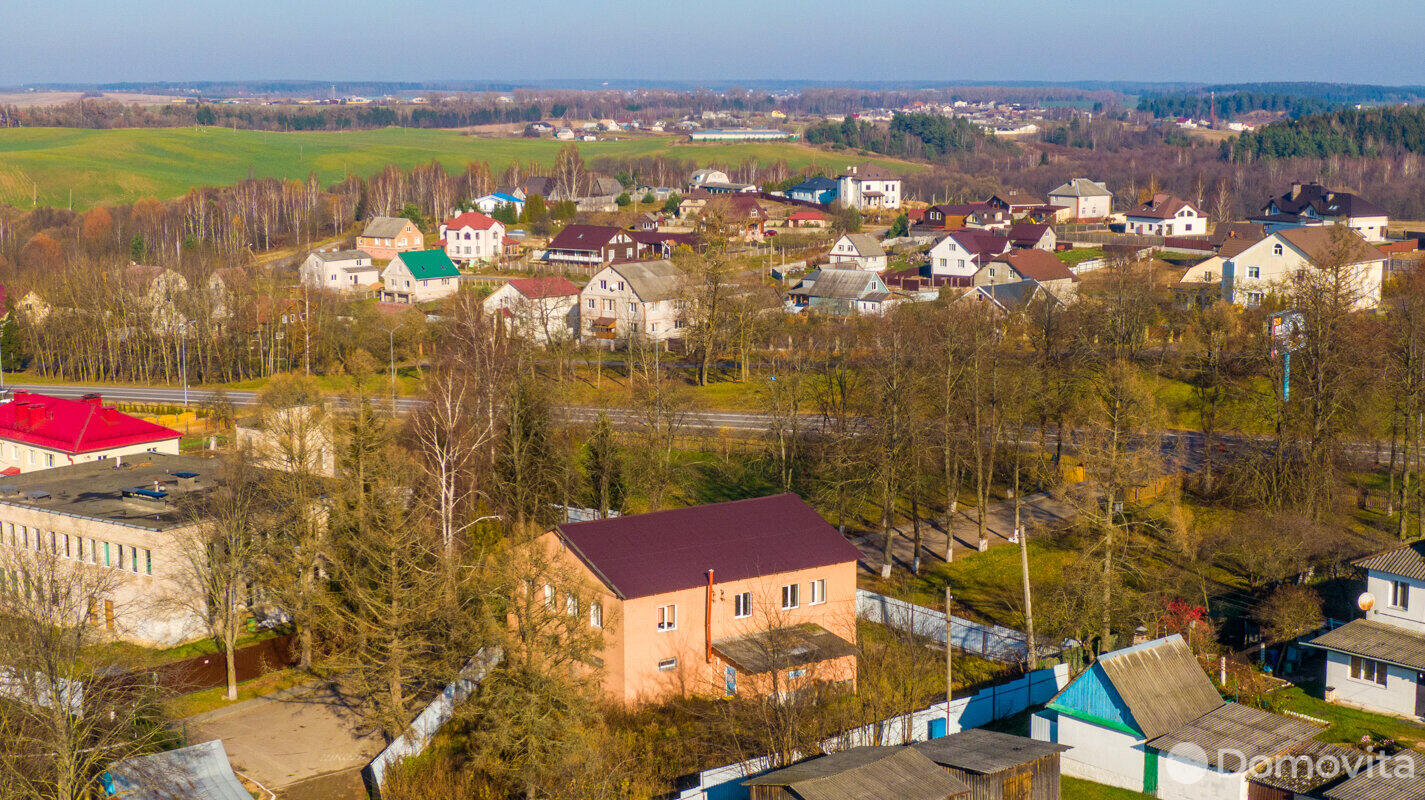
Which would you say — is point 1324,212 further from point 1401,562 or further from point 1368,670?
point 1368,670

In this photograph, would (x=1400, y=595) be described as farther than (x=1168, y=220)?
No

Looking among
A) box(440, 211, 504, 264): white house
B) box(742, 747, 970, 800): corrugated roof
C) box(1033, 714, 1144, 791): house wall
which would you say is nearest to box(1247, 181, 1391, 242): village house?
box(440, 211, 504, 264): white house

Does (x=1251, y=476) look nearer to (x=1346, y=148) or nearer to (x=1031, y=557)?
(x=1031, y=557)

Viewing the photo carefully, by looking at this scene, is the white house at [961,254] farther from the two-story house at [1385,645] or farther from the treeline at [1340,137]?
the treeline at [1340,137]

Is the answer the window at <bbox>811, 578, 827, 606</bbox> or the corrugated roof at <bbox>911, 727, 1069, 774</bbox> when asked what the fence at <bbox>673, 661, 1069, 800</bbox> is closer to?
the corrugated roof at <bbox>911, 727, 1069, 774</bbox>

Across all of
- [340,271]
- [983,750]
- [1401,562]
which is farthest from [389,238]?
[983,750]

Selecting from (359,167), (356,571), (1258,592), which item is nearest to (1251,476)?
(1258,592)

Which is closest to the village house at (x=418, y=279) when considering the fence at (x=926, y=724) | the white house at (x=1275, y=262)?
the white house at (x=1275, y=262)
